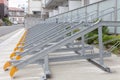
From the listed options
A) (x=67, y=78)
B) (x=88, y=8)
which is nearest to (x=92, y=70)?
(x=67, y=78)

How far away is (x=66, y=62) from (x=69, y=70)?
117 centimetres

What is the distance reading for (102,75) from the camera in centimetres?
615

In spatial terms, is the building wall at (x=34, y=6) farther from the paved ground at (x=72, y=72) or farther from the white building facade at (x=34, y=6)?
the paved ground at (x=72, y=72)

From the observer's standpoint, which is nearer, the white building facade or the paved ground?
the paved ground

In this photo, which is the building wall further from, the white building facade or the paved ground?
the paved ground

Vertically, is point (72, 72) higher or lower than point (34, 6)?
lower

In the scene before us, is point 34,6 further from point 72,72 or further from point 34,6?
point 72,72

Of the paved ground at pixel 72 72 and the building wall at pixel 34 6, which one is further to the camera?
the building wall at pixel 34 6

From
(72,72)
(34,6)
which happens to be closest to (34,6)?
(34,6)

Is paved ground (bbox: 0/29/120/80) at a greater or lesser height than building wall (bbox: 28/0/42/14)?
lesser

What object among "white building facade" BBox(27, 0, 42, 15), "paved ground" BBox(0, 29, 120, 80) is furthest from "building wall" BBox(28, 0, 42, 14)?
"paved ground" BBox(0, 29, 120, 80)

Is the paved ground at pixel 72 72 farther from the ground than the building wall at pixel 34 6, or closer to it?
closer to it

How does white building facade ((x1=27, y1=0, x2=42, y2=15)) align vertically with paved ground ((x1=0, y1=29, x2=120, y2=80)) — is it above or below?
above

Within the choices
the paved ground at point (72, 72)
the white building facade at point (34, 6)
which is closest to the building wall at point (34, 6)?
the white building facade at point (34, 6)
